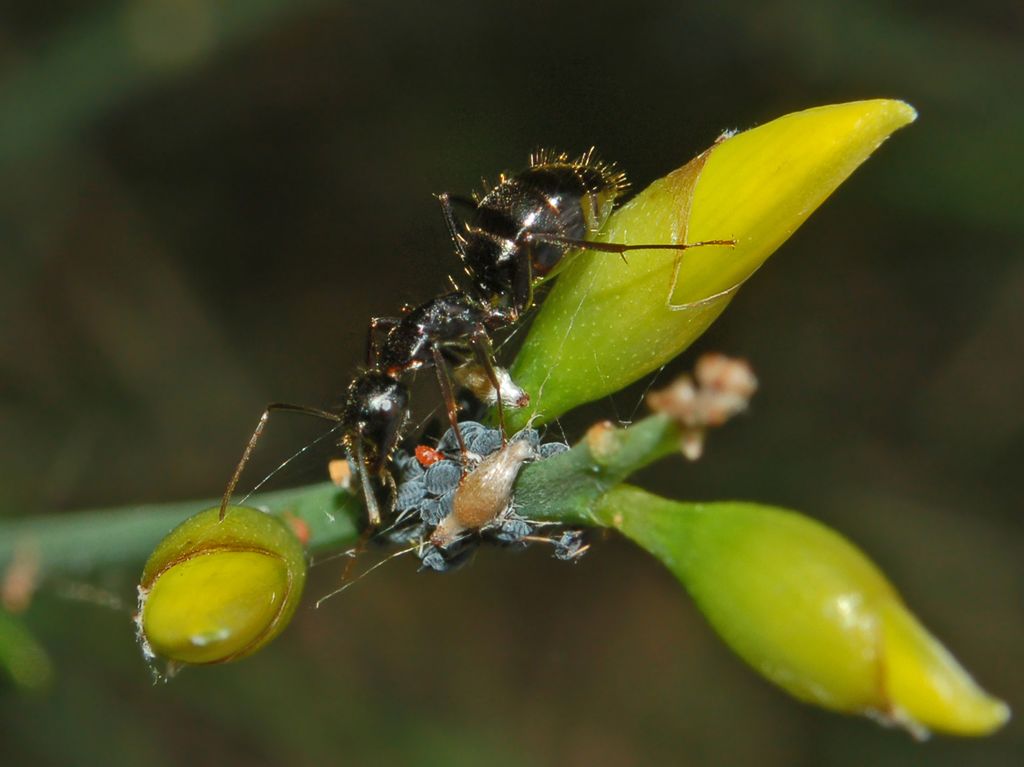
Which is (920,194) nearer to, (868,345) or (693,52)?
(868,345)

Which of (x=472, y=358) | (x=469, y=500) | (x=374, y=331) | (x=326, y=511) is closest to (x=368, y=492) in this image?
(x=326, y=511)

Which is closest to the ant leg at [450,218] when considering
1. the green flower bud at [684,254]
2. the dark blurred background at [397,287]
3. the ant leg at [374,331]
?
the ant leg at [374,331]

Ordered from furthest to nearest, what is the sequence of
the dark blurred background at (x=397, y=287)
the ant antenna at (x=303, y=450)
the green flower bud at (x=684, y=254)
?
1. the dark blurred background at (x=397, y=287)
2. the ant antenna at (x=303, y=450)
3. the green flower bud at (x=684, y=254)

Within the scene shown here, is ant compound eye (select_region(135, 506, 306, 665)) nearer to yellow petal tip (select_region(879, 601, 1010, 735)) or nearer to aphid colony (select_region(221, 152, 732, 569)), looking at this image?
aphid colony (select_region(221, 152, 732, 569))

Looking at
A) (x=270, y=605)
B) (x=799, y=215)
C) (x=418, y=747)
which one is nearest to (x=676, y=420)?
(x=799, y=215)

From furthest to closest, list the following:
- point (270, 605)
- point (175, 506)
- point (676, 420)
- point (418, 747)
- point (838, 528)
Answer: point (838, 528) → point (418, 747) → point (175, 506) → point (270, 605) → point (676, 420)

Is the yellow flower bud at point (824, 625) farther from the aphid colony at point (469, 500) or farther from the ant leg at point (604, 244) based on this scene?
the ant leg at point (604, 244)

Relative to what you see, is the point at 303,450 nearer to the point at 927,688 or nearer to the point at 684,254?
the point at 684,254
